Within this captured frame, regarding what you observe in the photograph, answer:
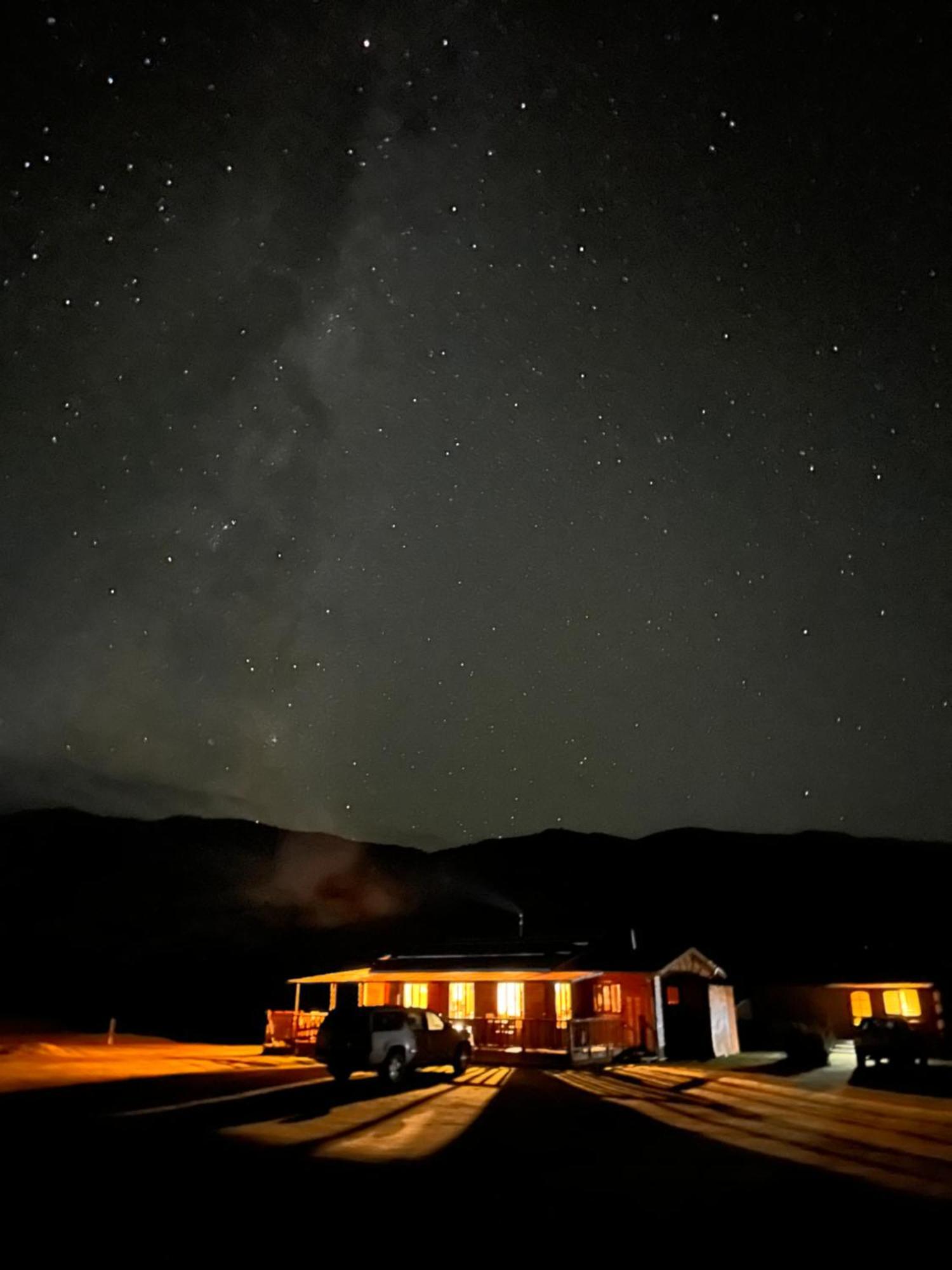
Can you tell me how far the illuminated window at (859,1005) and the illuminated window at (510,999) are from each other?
21643 mm

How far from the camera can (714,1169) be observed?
8.82 meters

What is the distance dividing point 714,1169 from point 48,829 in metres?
144

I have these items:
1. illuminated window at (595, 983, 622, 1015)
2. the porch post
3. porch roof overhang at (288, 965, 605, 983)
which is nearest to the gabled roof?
porch roof overhang at (288, 965, 605, 983)

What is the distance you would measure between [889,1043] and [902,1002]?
20039 millimetres

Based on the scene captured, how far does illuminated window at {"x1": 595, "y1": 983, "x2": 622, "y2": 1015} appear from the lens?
103 feet

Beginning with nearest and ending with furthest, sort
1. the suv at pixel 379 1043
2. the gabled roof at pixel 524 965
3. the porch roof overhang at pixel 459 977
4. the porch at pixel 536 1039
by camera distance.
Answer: the suv at pixel 379 1043 → the porch at pixel 536 1039 → the porch roof overhang at pixel 459 977 → the gabled roof at pixel 524 965

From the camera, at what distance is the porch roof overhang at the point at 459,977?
27.8 m

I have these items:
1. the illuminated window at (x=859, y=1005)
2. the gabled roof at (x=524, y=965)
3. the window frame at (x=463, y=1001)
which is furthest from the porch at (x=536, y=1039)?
the illuminated window at (x=859, y=1005)

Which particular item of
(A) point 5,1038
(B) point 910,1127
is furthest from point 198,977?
(B) point 910,1127

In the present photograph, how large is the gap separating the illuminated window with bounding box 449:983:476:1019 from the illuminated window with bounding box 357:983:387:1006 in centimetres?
283

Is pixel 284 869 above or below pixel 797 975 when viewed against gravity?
above

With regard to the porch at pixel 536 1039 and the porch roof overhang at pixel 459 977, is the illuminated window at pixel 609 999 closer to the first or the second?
the porch at pixel 536 1039

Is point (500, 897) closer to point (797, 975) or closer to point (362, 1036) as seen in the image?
point (797, 975)

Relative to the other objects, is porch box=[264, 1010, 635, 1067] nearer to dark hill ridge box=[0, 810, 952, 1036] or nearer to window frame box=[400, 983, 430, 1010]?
window frame box=[400, 983, 430, 1010]
